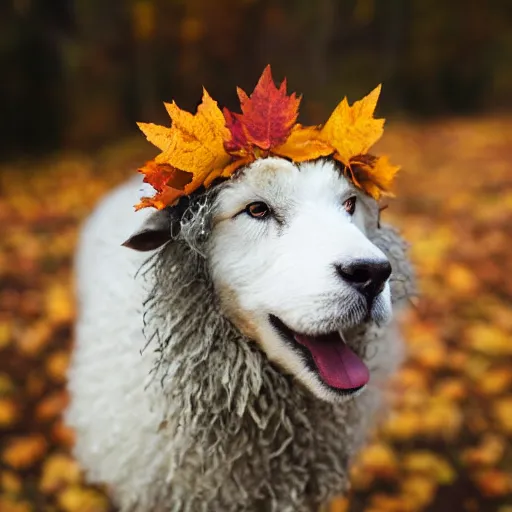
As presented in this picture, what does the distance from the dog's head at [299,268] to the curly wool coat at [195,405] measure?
0.27 ft

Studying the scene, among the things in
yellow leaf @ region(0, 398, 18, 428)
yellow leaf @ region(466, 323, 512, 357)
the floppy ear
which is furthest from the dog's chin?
yellow leaf @ region(466, 323, 512, 357)

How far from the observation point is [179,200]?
6.38 feet

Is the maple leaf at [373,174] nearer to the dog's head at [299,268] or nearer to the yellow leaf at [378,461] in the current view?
the dog's head at [299,268]

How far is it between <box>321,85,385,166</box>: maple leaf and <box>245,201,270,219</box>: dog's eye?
284 millimetres

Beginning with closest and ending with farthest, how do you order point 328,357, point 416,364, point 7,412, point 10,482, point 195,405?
point 328,357 → point 195,405 → point 10,482 → point 7,412 → point 416,364

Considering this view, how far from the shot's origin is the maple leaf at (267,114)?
182 cm

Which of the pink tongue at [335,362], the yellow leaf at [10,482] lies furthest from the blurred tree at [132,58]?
the pink tongue at [335,362]

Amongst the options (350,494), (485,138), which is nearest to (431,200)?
(485,138)

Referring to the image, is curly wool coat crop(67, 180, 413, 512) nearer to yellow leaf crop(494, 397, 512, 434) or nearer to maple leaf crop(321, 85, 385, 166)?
maple leaf crop(321, 85, 385, 166)

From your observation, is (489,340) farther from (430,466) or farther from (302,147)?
(302,147)

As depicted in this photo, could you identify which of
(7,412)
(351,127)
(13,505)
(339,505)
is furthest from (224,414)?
(7,412)

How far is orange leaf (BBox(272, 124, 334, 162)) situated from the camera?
1859mm

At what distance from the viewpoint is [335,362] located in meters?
1.93

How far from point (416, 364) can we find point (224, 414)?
8.12 ft
